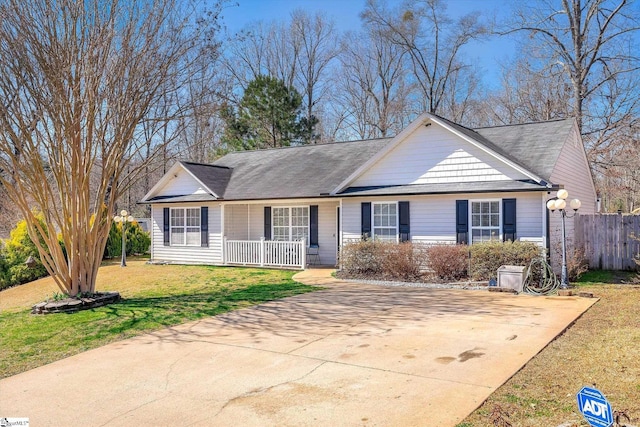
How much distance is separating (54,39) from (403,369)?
867 cm

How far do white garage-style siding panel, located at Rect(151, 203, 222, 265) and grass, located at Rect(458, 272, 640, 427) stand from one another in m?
13.8

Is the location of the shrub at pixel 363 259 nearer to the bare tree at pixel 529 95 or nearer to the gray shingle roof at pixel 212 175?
the gray shingle roof at pixel 212 175

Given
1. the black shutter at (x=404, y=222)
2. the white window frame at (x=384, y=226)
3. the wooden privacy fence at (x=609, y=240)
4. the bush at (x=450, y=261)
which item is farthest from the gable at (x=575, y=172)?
the white window frame at (x=384, y=226)

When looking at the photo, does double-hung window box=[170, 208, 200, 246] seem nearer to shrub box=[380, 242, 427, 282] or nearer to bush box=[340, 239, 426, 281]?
bush box=[340, 239, 426, 281]

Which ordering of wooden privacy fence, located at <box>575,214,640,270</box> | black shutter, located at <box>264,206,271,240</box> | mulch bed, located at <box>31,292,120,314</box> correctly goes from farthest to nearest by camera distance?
black shutter, located at <box>264,206,271,240</box>
wooden privacy fence, located at <box>575,214,640,270</box>
mulch bed, located at <box>31,292,120,314</box>

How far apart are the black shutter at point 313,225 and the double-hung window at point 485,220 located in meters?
5.89

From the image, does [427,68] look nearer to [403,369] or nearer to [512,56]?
[512,56]

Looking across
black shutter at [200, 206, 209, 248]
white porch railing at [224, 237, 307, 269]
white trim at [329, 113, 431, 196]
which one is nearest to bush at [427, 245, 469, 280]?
white trim at [329, 113, 431, 196]

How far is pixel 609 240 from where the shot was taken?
49.9 feet

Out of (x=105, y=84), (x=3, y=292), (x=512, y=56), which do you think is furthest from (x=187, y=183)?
(x=512, y=56)

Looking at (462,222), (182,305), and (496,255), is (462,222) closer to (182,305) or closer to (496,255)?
(496,255)

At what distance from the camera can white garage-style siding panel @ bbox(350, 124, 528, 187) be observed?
46.4ft

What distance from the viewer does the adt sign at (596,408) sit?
2.87 meters

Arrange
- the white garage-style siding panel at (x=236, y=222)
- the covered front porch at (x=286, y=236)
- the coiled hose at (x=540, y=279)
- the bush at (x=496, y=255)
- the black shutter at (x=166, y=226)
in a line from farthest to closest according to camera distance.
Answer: the black shutter at (x=166, y=226), the white garage-style siding panel at (x=236, y=222), the covered front porch at (x=286, y=236), the bush at (x=496, y=255), the coiled hose at (x=540, y=279)
